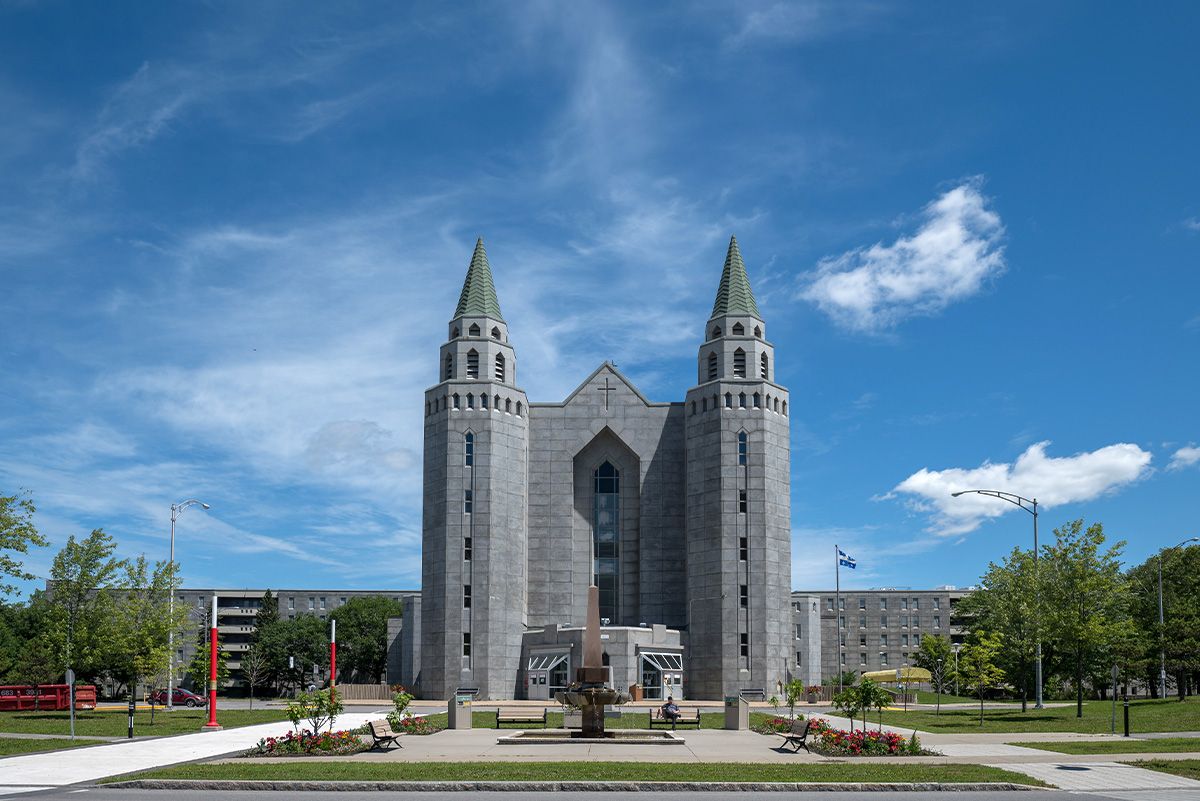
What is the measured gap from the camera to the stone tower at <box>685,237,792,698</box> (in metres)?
84.7

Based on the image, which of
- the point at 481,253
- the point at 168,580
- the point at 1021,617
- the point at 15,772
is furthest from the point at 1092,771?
the point at 481,253

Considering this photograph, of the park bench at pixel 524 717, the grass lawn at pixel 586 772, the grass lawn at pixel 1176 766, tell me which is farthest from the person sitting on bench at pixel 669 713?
the grass lawn at pixel 1176 766

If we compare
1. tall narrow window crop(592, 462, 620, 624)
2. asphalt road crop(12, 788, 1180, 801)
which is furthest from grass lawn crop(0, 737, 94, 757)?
tall narrow window crop(592, 462, 620, 624)

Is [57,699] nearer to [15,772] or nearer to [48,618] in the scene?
[48,618]

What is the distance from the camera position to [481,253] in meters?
95.9

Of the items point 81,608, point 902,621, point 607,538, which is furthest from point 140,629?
point 902,621

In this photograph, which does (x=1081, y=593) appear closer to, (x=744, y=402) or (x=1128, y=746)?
(x=1128, y=746)

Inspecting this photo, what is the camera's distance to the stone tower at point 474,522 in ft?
281

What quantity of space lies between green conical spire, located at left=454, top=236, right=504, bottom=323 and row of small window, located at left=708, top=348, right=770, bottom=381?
56.6ft

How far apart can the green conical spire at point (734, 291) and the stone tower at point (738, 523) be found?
1.33 m

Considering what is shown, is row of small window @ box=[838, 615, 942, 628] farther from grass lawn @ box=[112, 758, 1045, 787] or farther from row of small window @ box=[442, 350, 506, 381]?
grass lawn @ box=[112, 758, 1045, 787]

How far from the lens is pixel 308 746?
3086cm

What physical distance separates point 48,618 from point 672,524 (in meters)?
46.3

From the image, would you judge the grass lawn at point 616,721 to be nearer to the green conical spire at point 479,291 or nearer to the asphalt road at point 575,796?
the asphalt road at point 575,796
